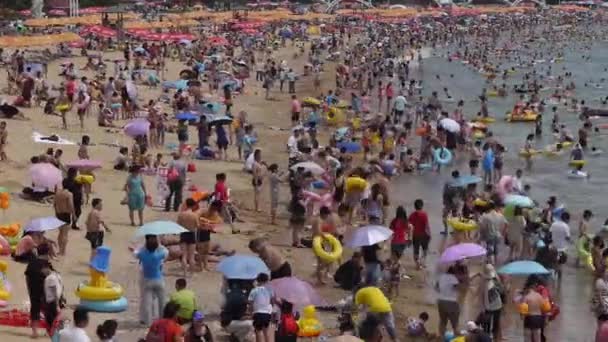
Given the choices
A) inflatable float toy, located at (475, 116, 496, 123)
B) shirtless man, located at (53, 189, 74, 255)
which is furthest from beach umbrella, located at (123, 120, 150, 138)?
inflatable float toy, located at (475, 116, 496, 123)

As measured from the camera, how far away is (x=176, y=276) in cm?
1398

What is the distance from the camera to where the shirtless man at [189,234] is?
45.0 ft

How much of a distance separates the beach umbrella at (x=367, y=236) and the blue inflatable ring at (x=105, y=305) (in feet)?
9.88

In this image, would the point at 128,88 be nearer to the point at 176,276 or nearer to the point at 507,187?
the point at 507,187

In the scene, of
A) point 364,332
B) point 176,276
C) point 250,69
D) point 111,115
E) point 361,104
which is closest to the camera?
point 364,332

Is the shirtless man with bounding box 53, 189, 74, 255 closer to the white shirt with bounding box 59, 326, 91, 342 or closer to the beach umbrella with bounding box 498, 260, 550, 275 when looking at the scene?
the white shirt with bounding box 59, 326, 91, 342

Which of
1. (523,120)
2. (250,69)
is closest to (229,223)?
(523,120)

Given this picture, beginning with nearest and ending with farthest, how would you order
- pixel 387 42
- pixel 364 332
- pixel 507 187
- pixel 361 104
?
1. pixel 364 332
2. pixel 507 187
3. pixel 361 104
4. pixel 387 42

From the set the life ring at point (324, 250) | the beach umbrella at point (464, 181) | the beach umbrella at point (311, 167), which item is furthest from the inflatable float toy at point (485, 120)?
the life ring at point (324, 250)

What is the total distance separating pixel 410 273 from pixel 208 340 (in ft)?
22.5

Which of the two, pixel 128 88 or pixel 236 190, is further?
pixel 128 88

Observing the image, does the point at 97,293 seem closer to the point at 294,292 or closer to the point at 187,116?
the point at 294,292

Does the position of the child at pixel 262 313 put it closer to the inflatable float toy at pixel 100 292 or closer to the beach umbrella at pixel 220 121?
the inflatable float toy at pixel 100 292

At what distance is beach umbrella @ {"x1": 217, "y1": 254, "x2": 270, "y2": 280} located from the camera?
11078mm
